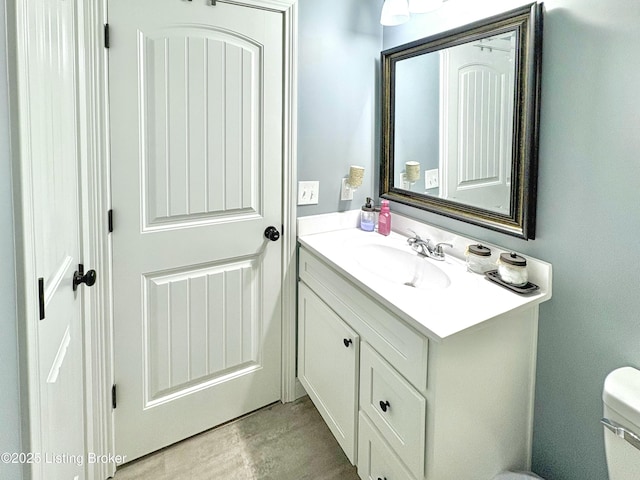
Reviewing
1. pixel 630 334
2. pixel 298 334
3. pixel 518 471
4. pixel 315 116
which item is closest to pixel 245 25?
pixel 315 116

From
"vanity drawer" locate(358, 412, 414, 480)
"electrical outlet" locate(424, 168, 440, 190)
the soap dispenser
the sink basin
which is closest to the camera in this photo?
"vanity drawer" locate(358, 412, 414, 480)

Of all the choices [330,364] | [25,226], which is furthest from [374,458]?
[25,226]

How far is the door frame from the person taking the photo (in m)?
0.72

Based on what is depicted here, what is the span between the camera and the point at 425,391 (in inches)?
45.2

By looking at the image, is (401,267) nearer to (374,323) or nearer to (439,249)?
(439,249)

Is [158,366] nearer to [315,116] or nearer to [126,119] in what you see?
[126,119]

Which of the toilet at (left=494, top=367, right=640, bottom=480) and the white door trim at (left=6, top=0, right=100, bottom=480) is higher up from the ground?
the white door trim at (left=6, top=0, right=100, bottom=480)

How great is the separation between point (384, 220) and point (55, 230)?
137cm

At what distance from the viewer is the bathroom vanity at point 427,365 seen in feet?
3.78

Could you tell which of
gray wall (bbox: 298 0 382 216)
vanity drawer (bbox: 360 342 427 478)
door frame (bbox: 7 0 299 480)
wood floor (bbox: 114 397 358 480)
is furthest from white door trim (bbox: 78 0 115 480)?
vanity drawer (bbox: 360 342 427 478)

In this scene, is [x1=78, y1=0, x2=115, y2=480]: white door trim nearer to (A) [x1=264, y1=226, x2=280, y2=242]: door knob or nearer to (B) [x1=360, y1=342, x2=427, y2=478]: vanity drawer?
(A) [x1=264, y1=226, x2=280, y2=242]: door knob

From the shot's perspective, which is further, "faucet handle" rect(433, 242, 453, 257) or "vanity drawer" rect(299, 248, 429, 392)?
"faucet handle" rect(433, 242, 453, 257)

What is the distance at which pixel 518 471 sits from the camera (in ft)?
4.59

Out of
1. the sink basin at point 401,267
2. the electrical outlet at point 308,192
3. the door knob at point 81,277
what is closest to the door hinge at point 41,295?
the door knob at point 81,277
